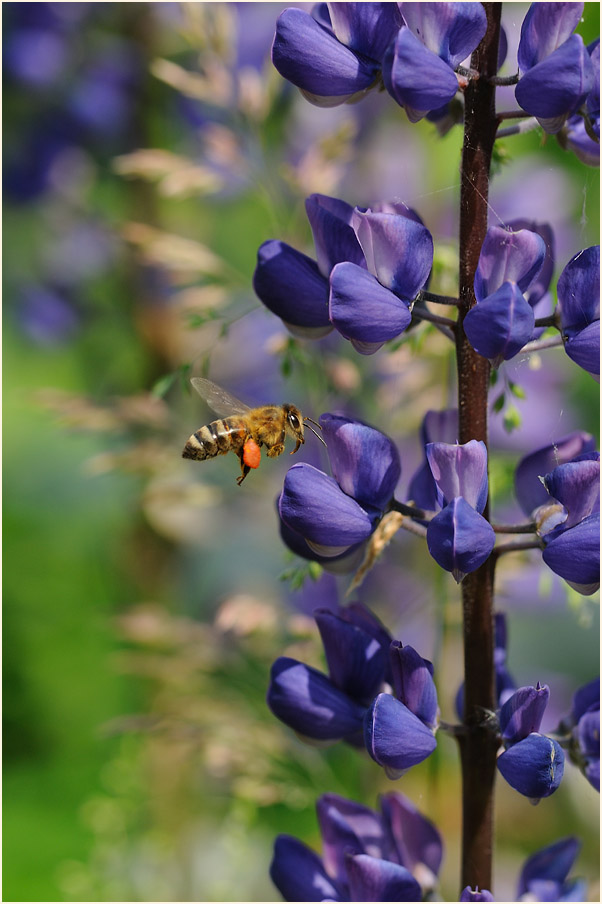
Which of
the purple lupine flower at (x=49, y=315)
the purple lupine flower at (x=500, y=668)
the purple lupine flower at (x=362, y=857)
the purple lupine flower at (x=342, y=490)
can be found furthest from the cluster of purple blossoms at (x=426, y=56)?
the purple lupine flower at (x=49, y=315)

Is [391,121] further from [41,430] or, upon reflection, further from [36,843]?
[36,843]

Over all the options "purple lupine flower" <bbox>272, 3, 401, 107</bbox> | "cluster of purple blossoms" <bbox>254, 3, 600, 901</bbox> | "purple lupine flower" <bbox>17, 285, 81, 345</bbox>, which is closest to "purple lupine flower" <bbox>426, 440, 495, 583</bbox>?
"cluster of purple blossoms" <bbox>254, 3, 600, 901</bbox>

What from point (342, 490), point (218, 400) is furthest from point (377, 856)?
point (218, 400)

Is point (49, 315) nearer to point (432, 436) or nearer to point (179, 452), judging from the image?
point (179, 452)

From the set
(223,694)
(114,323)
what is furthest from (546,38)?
(114,323)

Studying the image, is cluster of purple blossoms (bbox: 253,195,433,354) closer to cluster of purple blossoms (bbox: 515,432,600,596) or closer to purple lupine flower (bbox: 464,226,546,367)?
purple lupine flower (bbox: 464,226,546,367)

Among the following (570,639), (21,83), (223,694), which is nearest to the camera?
(223,694)
